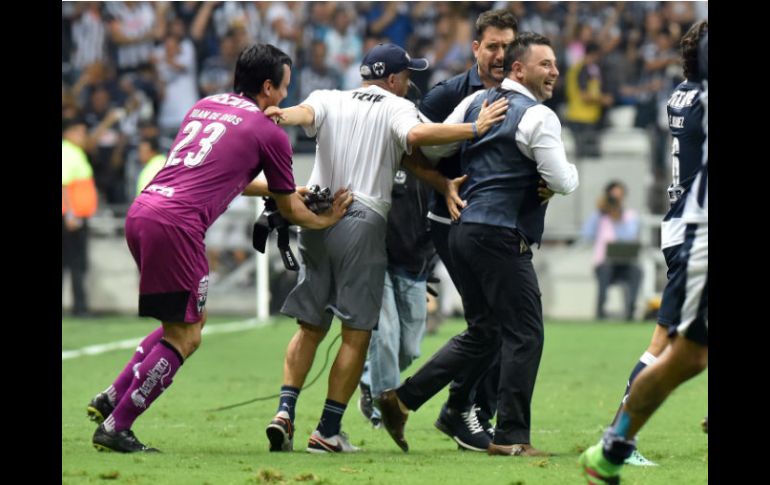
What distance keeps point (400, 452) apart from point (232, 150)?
205 centimetres

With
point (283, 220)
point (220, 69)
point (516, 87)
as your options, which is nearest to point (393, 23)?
point (220, 69)

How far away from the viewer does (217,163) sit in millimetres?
7805

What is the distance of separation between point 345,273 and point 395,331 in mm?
1708

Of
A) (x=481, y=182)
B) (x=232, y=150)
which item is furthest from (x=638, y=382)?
(x=232, y=150)

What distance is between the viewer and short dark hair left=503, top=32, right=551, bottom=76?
7867 mm

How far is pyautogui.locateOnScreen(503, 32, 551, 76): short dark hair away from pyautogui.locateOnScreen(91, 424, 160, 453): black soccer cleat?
9.92 feet

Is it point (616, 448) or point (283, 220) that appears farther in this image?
point (283, 220)

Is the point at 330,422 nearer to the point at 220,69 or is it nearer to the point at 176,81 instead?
the point at 220,69

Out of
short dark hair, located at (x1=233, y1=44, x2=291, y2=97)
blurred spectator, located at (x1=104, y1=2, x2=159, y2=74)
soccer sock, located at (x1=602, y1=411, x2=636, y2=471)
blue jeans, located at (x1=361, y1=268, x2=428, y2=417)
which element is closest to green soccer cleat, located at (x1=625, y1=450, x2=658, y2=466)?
soccer sock, located at (x1=602, y1=411, x2=636, y2=471)

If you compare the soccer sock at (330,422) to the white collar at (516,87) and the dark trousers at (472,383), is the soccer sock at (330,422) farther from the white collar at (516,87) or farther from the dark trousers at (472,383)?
the white collar at (516,87)

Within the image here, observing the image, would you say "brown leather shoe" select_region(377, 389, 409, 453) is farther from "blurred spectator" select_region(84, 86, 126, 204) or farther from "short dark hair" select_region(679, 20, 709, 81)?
Answer: "blurred spectator" select_region(84, 86, 126, 204)

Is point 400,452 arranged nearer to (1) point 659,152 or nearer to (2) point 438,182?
Answer: (2) point 438,182

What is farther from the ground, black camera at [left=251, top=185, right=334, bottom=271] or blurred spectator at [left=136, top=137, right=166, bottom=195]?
blurred spectator at [left=136, top=137, right=166, bottom=195]
